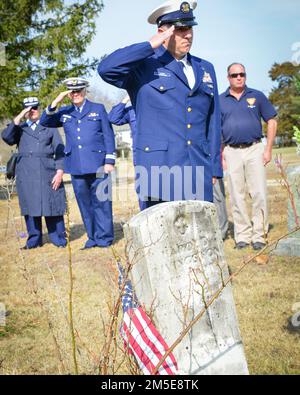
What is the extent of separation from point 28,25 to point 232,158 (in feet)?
48.4

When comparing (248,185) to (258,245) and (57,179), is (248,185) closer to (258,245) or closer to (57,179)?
(258,245)

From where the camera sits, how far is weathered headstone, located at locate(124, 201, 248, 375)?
7.65 ft

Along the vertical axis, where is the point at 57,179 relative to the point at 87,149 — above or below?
below

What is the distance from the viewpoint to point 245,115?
19.1ft

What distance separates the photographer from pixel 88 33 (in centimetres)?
1881

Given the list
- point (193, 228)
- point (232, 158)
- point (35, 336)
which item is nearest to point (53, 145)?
point (232, 158)

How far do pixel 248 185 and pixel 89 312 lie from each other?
110 inches

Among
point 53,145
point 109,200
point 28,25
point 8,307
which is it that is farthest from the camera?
point 28,25

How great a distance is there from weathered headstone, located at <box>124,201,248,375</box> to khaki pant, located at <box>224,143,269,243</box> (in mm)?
3331

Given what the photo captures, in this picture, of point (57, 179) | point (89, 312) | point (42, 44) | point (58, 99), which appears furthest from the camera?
point (42, 44)

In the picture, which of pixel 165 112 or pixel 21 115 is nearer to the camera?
pixel 165 112

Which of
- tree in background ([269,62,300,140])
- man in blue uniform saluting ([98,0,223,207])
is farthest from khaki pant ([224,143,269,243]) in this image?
tree in background ([269,62,300,140])

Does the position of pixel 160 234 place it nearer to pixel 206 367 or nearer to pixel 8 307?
pixel 206 367

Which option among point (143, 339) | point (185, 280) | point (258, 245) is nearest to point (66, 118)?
point (258, 245)
